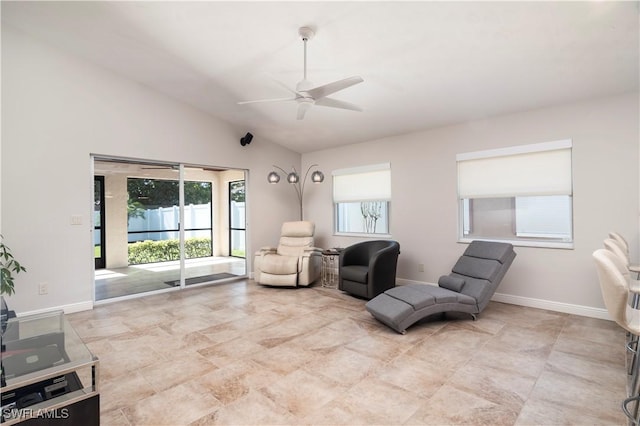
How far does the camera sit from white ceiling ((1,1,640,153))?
271 centimetres

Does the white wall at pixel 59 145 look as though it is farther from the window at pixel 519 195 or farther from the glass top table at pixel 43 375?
the window at pixel 519 195

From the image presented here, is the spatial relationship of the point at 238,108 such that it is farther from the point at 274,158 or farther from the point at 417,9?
the point at 417,9

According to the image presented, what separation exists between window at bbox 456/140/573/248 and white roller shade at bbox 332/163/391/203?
1.30 m

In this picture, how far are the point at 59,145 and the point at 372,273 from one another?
442cm

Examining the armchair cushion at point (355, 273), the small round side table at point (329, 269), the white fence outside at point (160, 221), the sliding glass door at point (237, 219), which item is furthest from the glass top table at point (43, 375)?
the sliding glass door at point (237, 219)

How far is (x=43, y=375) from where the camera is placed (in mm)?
1586

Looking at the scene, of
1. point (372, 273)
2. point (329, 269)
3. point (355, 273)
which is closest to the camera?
point (372, 273)

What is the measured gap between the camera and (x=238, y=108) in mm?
5227

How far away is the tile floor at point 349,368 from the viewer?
2029mm

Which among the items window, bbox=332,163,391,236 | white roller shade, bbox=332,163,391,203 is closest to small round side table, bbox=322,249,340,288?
window, bbox=332,163,391,236

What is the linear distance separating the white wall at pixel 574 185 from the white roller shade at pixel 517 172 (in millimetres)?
109

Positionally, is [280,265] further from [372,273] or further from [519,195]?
[519,195]

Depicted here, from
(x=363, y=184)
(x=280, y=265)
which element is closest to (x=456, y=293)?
(x=280, y=265)

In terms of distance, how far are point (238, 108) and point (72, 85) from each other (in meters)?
2.17
